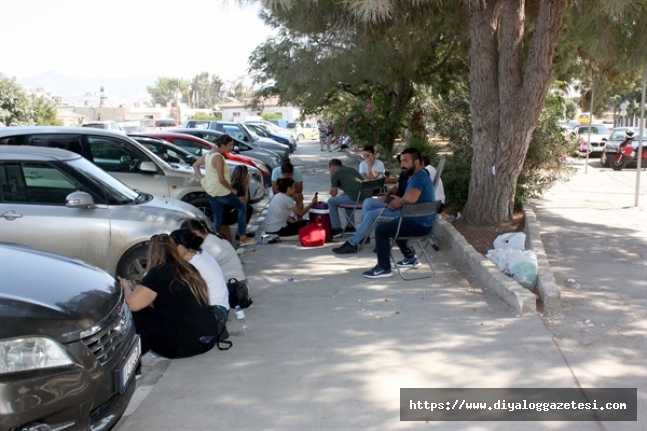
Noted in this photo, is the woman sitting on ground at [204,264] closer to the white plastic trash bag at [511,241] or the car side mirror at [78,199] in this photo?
the car side mirror at [78,199]

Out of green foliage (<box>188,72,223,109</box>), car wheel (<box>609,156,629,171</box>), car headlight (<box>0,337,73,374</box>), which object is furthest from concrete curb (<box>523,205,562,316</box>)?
green foliage (<box>188,72,223,109</box>)

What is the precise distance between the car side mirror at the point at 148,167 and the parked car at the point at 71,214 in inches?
125

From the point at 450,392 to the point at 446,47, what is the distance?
46.4 ft

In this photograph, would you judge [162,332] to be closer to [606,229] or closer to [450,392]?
[450,392]

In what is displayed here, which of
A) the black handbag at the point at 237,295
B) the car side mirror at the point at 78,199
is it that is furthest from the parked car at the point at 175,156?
the black handbag at the point at 237,295

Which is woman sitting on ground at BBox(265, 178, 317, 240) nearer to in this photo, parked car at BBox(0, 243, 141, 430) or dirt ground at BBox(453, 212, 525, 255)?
dirt ground at BBox(453, 212, 525, 255)

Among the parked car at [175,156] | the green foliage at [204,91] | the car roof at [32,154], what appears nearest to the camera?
the car roof at [32,154]

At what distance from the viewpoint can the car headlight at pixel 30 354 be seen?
3314 mm

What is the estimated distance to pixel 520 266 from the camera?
7238 millimetres

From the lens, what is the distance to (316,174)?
75.0 feet

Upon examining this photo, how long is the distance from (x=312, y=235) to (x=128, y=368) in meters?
5.91

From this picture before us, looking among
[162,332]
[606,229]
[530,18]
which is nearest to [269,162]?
[530,18]

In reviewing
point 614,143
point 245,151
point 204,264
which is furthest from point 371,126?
point 204,264

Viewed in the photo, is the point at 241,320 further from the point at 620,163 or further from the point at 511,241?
the point at 620,163
